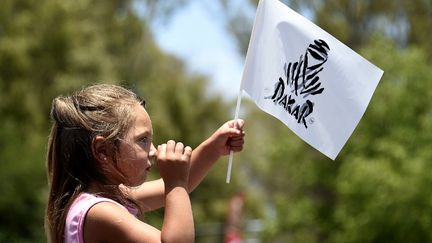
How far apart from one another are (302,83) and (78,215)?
3.59 ft

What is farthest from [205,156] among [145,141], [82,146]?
[82,146]

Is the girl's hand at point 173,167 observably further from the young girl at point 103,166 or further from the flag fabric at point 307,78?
the flag fabric at point 307,78

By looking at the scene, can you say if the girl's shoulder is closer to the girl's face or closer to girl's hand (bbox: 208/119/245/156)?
the girl's face

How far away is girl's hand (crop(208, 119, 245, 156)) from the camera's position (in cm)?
342

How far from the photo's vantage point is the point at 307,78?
11.5 ft

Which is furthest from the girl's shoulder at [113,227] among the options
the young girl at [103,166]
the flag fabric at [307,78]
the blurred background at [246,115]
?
the blurred background at [246,115]

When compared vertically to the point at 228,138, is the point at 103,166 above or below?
below

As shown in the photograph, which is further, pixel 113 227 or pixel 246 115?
pixel 246 115

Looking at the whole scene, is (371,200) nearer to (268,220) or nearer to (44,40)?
(268,220)

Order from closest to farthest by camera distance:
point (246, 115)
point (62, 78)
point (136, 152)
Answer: point (136, 152) < point (62, 78) < point (246, 115)

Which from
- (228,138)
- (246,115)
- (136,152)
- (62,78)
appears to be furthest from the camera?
(246,115)

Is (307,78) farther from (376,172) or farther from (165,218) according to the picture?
(376,172)

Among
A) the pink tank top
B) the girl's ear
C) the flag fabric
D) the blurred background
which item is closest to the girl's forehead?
the girl's ear

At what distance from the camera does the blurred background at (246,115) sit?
54.1 feet
